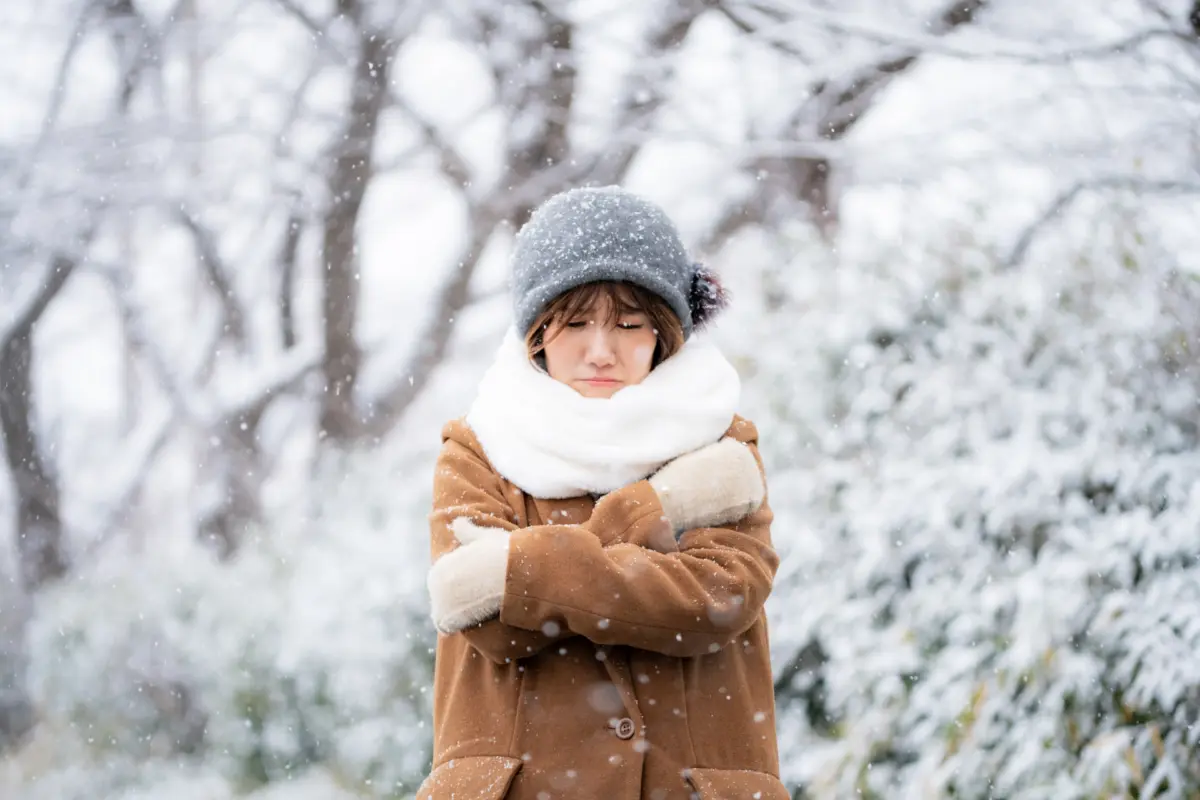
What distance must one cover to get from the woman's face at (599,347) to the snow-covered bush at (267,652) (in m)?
2.04

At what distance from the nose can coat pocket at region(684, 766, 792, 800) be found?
2.06ft

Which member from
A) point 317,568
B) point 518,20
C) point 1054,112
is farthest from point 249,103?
point 1054,112

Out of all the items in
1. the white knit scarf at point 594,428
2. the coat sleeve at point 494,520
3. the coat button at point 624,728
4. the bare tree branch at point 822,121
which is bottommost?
the bare tree branch at point 822,121

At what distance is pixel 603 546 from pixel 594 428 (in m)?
0.19

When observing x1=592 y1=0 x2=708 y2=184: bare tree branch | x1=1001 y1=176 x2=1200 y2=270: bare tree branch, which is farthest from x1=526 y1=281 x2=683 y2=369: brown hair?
x1=592 y1=0 x2=708 y2=184: bare tree branch

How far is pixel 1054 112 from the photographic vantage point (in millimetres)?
3975

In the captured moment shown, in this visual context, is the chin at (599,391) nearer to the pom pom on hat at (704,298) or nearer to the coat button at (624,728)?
the pom pom on hat at (704,298)

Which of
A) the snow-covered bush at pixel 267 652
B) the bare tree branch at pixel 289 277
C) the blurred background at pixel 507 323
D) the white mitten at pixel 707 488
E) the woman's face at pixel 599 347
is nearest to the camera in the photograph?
the white mitten at pixel 707 488

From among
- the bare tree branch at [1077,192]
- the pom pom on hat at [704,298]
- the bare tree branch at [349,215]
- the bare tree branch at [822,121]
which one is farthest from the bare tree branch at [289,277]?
the pom pom on hat at [704,298]

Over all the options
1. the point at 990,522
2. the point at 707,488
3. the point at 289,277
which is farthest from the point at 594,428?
the point at 289,277

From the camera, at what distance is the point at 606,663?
153cm

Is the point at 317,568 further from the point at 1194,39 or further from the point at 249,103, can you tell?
the point at 1194,39

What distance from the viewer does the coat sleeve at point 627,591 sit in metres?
1.42

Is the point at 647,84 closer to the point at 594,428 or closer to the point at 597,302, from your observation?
the point at 597,302
